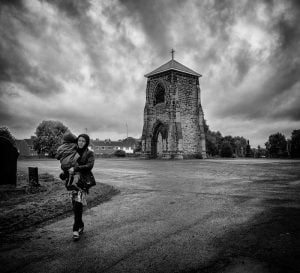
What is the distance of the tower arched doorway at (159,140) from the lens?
32469 millimetres

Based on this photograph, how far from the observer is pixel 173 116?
3159cm

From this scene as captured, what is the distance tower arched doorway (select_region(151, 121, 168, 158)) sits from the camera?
1278 inches

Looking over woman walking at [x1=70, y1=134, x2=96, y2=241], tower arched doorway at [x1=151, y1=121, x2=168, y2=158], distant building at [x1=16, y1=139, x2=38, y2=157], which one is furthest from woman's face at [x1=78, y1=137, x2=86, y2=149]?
distant building at [x1=16, y1=139, x2=38, y2=157]

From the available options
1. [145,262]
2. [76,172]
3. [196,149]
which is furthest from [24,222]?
[196,149]

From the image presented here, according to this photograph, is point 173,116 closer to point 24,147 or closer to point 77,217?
point 77,217

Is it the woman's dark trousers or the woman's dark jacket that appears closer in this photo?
the woman's dark trousers

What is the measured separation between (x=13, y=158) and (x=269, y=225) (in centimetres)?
779

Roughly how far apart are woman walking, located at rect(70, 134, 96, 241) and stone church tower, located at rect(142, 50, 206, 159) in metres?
26.5

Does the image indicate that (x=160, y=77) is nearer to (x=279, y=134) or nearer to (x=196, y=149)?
(x=196, y=149)

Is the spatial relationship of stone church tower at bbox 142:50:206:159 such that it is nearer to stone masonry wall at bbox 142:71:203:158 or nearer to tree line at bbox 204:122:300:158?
stone masonry wall at bbox 142:71:203:158

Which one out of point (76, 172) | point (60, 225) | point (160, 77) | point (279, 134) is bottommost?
point (60, 225)

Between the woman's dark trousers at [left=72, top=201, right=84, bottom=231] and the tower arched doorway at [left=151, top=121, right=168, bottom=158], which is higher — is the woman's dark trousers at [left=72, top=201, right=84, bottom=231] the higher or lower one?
the lower one

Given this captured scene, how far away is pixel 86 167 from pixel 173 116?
27.8 meters

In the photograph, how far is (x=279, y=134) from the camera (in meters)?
79.4
